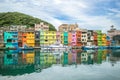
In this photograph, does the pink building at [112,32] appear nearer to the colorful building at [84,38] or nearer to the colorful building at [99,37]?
the colorful building at [99,37]

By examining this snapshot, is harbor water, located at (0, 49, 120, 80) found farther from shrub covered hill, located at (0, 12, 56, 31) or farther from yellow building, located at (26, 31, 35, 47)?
shrub covered hill, located at (0, 12, 56, 31)

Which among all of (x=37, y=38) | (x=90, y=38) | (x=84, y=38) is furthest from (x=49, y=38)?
(x=90, y=38)

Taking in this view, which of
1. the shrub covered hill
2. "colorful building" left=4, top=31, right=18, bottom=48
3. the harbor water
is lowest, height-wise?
the harbor water

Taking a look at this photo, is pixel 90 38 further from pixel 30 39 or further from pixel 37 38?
pixel 30 39

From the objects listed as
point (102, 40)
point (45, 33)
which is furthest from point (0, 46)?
point (102, 40)

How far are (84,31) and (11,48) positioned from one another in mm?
31891

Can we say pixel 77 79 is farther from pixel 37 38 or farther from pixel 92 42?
pixel 92 42

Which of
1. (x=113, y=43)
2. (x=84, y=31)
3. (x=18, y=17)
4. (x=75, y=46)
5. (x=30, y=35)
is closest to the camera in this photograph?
(x=30, y=35)

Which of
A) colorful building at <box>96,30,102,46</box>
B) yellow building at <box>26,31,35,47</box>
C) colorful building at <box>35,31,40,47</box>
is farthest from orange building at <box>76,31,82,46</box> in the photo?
yellow building at <box>26,31,35,47</box>

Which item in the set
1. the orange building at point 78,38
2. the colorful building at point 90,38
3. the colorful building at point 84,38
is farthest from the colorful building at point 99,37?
the orange building at point 78,38

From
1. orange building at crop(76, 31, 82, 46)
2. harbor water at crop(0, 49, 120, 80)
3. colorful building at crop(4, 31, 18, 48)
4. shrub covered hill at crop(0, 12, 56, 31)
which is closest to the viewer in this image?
harbor water at crop(0, 49, 120, 80)

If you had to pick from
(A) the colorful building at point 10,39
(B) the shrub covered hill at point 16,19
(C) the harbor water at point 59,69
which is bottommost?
(C) the harbor water at point 59,69

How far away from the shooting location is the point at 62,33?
90.0 meters

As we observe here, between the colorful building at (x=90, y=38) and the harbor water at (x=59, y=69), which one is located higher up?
the colorful building at (x=90, y=38)
